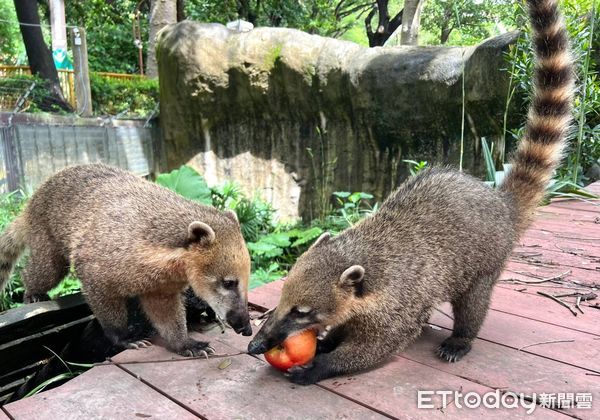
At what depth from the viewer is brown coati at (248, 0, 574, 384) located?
2135mm

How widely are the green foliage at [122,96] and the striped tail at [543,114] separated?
37.1 feet

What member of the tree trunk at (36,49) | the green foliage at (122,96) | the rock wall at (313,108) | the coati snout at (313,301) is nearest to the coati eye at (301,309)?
the coati snout at (313,301)

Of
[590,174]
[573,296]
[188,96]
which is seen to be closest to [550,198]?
[590,174]

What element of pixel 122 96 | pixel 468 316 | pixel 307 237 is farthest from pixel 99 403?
pixel 122 96

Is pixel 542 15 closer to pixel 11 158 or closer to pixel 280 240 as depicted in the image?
pixel 280 240

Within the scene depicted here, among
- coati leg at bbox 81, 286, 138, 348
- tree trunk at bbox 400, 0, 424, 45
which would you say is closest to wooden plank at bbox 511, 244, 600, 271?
coati leg at bbox 81, 286, 138, 348

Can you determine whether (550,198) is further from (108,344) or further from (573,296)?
(108,344)

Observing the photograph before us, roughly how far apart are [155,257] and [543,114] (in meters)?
2.19

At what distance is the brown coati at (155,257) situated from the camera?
2.59 meters

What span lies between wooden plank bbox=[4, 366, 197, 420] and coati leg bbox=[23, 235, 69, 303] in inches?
53.0

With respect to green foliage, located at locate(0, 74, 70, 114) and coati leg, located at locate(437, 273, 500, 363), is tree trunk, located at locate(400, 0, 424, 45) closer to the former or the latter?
green foliage, located at locate(0, 74, 70, 114)

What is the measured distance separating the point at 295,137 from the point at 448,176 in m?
6.78

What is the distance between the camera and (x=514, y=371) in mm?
2086

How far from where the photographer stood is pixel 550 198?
5.21 metres
